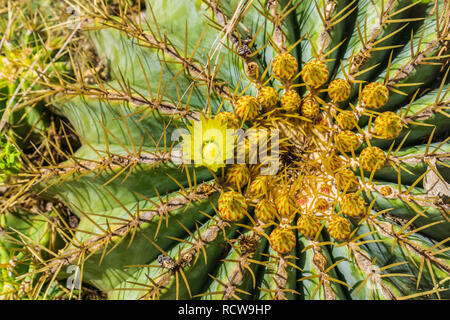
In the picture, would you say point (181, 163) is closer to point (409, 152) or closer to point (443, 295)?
point (409, 152)

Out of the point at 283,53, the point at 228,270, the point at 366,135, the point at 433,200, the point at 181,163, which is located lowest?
the point at 228,270

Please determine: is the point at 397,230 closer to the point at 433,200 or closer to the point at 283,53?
the point at 433,200

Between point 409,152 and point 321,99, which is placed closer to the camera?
point 409,152

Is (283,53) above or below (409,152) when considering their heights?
above

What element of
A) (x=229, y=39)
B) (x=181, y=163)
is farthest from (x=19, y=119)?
(x=229, y=39)
